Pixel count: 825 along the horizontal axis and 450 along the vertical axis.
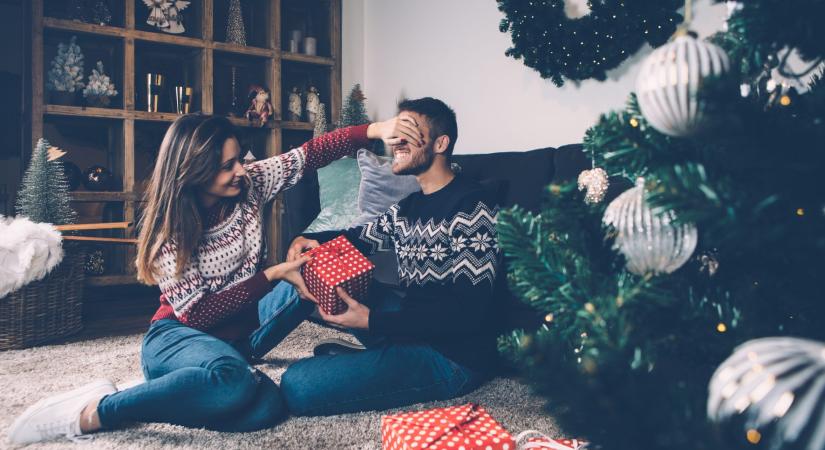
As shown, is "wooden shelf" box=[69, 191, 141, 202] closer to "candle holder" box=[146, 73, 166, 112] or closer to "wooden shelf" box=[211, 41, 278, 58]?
"candle holder" box=[146, 73, 166, 112]

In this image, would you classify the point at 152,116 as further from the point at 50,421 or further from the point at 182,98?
the point at 50,421

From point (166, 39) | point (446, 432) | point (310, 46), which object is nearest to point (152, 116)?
point (166, 39)

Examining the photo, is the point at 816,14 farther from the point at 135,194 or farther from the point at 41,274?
the point at 135,194

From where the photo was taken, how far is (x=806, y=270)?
2.06 feet

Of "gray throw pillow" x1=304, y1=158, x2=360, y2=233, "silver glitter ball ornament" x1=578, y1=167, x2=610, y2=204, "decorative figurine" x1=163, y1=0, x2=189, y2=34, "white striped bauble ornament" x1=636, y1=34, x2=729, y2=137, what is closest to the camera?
"white striped bauble ornament" x1=636, y1=34, x2=729, y2=137

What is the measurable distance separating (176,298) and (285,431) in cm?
48

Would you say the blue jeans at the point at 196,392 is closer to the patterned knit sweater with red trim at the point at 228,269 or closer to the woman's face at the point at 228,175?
the patterned knit sweater with red trim at the point at 228,269

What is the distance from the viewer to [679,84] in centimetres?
60

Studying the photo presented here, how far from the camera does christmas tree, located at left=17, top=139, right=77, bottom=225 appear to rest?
2625 millimetres

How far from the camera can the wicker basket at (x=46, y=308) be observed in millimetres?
2312

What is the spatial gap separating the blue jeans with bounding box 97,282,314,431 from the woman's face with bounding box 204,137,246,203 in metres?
0.40

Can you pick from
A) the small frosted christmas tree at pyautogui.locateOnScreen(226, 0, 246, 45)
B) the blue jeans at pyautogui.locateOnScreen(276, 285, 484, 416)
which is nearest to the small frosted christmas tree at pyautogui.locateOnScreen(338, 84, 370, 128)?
the small frosted christmas tree at pyautogui.locateOnScreen(226, 0, 246, 45)

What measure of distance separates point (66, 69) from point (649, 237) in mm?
3644

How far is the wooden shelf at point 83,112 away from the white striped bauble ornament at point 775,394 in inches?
144
